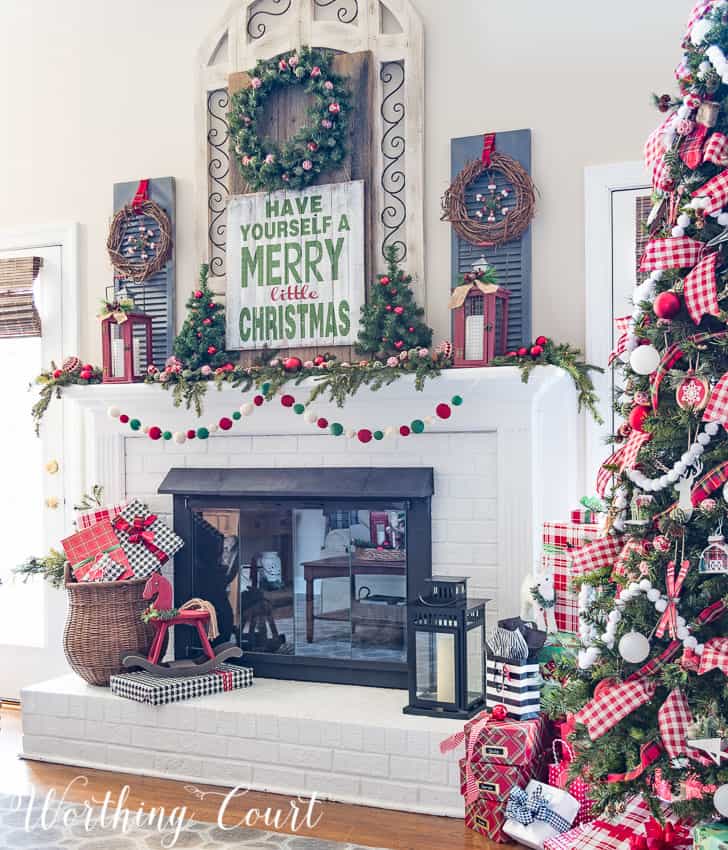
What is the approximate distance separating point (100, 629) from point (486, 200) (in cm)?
222

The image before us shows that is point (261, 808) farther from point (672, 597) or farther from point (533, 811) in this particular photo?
point (672, 597)

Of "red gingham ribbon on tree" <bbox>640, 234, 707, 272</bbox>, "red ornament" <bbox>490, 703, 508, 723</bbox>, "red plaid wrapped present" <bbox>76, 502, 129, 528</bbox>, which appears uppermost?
"red gingham ribbon on tree" <bbox>640, 234, 707, 272</bbox>

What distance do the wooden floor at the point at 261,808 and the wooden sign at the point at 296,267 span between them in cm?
173

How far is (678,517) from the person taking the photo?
7.70ft

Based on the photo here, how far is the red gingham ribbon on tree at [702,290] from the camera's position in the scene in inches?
90.7

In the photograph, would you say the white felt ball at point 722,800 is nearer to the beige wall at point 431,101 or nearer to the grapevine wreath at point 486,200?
the beige wall at point 431,101

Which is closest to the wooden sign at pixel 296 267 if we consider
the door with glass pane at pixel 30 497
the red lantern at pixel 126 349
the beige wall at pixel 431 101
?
the beige wall at pixel 431 101

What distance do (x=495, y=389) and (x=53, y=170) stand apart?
2.32 metres

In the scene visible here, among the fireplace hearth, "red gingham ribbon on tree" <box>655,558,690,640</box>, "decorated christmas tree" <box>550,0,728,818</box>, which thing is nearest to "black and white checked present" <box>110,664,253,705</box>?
the fireplace hearth

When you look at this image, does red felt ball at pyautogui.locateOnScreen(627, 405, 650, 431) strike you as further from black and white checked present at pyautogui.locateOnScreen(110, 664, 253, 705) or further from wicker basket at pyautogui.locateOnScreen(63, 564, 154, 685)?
wicker basket at pyautogui.locateOnScreen(63, 564, 154, 685)

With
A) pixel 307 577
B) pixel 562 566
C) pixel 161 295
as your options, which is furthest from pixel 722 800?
pixel 161 295

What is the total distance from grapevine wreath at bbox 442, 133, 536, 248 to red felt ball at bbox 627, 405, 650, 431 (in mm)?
1518

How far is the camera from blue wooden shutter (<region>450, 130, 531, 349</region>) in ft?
12.6

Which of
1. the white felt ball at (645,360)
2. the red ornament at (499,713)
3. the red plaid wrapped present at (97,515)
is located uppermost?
the white felt ball at (645,360)
